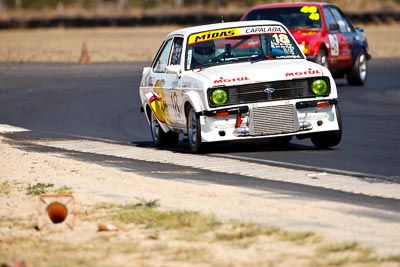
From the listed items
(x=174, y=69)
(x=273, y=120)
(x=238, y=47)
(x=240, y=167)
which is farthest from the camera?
(x=238, y=47)

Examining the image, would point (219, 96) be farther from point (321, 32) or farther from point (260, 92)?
point (321, 32)

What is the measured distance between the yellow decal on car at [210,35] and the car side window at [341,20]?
10.2 metres

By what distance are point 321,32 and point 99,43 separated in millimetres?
25886

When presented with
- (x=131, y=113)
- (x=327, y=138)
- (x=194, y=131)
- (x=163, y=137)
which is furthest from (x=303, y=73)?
(x=131, y=113)

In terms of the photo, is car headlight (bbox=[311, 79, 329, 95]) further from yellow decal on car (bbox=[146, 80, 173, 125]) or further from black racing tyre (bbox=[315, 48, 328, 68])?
black racing tyre (bbox=[315, 48, 328, 68])

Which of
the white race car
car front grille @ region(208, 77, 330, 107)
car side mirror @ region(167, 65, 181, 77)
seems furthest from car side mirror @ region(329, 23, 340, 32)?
car front grille @ region(208, 77, 330, 107)

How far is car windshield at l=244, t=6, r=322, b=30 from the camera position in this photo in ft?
76.2

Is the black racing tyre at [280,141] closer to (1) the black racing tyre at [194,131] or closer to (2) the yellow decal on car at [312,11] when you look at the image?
(1) the black racing tyre at [194,131]

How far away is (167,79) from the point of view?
1459cm

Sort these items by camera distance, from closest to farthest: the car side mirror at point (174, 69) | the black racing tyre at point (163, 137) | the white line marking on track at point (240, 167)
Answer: the white line marking on track at point (240, 167) → the car side mirror at point (174, 69) → the black racing tyre at point (163, 137)

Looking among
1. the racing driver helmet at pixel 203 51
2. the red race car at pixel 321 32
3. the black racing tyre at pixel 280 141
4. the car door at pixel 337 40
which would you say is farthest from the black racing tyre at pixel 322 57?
the racing driver helmet at pixel 203 51

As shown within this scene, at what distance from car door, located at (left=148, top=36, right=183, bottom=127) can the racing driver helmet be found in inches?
9.7

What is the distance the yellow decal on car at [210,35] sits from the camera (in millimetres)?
14359

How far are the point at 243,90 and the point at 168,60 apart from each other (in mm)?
1774
